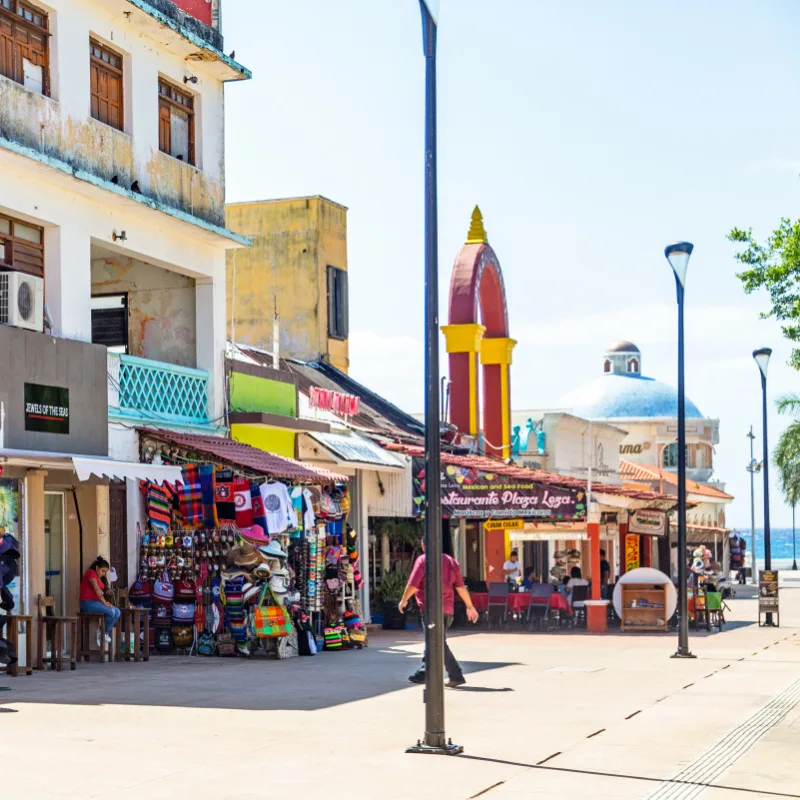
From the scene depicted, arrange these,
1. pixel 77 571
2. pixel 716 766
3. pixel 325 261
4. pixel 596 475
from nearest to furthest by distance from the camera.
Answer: pixel 716 766
pixel 77 571
pixel 325 261
pixel 596 475

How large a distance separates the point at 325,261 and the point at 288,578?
1447 cm

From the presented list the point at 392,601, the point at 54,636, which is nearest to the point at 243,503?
the point at 54,636

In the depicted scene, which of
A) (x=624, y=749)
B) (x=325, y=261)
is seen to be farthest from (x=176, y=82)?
(x=624, y=749)

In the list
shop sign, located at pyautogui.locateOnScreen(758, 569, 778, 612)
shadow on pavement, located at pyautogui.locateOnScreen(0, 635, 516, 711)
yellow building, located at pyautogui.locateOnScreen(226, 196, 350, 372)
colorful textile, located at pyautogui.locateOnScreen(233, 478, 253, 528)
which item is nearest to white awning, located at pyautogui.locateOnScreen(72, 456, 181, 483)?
colorful textile, located at pyautogui.locateOnScreen(233, 478, 253, 528)

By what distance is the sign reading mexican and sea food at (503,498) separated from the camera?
25.8 meters

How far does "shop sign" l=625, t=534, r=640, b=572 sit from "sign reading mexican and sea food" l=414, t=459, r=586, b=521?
14474 mm

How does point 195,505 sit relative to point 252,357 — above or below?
below

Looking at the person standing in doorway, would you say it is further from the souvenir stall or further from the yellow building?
the souvenir stall

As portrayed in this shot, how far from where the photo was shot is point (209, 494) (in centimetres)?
1900

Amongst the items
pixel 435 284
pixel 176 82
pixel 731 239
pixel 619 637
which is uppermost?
pixel 176 82

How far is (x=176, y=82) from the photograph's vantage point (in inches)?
854

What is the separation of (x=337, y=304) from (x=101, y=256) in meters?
11.3

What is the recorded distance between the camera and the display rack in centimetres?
2584

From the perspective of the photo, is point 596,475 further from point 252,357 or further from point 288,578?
point 288,578
